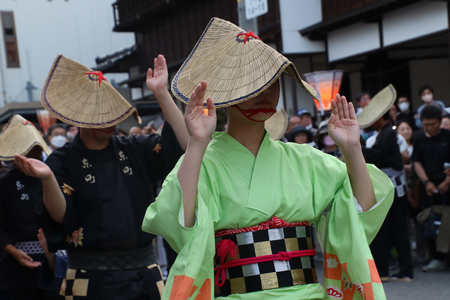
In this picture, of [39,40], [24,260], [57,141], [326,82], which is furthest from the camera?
[39,40]

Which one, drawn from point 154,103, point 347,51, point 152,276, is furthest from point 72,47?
point 152,276

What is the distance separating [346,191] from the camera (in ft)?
6.66

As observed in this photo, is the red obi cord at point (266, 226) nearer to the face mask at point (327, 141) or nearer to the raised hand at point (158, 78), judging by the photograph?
the raised hand at point (158, 78)

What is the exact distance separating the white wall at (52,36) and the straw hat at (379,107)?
20.3 metres

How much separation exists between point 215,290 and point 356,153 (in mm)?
828

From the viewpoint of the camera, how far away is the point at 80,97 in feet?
10.0

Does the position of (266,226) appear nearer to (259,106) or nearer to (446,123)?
(259,106)

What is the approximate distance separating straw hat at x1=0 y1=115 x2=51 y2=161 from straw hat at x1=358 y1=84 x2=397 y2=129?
353 centimetres

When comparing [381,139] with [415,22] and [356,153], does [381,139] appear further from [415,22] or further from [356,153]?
[415,22]

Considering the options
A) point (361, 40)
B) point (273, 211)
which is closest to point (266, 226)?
point (273, 211)

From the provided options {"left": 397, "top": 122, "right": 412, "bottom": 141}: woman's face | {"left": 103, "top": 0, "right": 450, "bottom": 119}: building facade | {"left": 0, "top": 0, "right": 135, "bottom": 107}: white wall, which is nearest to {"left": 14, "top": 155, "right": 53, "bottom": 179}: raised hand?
{"left": 397, "top": 122, "right": 412, "bottom": 141}: woman's face

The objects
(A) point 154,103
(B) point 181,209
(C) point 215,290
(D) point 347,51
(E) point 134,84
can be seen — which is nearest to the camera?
(B) point 181,209

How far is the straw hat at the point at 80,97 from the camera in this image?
296cm

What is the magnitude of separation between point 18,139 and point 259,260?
2688mm
